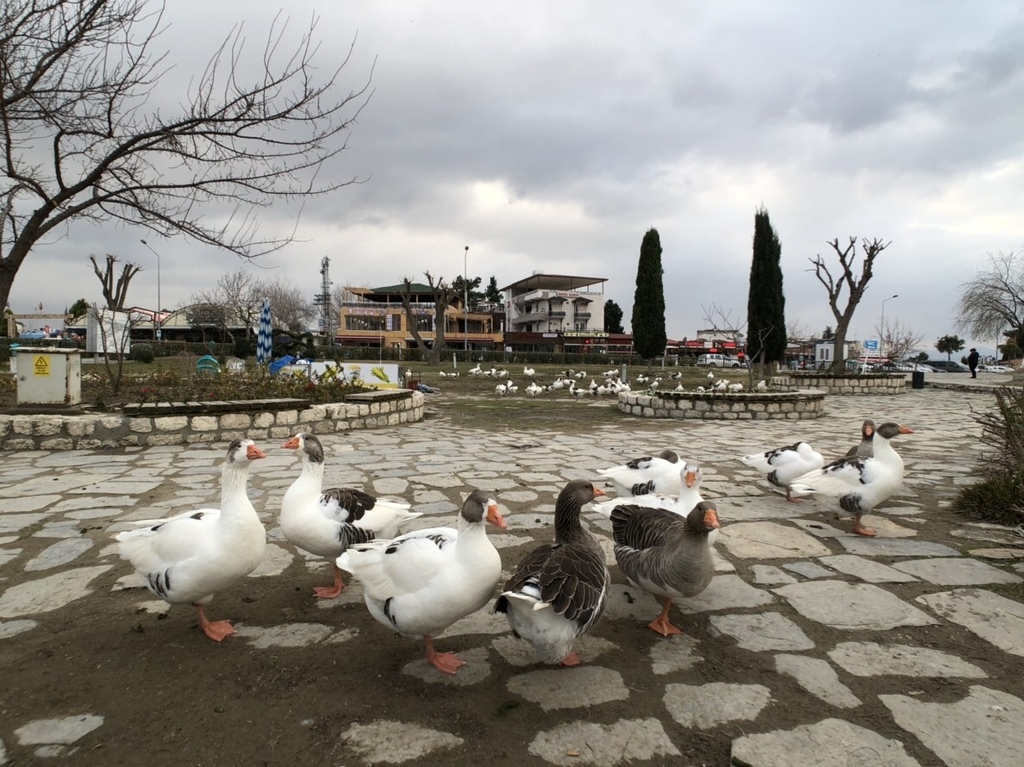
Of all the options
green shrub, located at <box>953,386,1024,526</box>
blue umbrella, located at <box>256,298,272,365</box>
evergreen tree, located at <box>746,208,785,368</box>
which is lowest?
green shrub, located at <box>953,386,1024,526</box>

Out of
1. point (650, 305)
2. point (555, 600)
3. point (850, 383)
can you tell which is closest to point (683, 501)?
point (555, 600)

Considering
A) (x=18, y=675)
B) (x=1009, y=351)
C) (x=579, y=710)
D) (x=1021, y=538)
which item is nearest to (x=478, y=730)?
(x=579, y=710)

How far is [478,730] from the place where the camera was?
2.09 meters

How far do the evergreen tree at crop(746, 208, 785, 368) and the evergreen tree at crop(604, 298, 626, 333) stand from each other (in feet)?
168

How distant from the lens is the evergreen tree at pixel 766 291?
94.1ft

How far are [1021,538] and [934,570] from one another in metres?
1.04

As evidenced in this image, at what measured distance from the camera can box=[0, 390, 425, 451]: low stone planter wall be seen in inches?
297

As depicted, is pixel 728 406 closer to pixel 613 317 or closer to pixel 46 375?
pixel 46 375

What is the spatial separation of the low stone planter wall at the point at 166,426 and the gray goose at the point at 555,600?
747cm

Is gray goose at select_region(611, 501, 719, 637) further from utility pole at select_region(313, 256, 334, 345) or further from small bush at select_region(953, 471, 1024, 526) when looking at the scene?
utility pole at select_region(313, 256, 334, 345)

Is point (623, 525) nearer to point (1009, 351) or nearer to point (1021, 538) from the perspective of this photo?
point (1021, 538)

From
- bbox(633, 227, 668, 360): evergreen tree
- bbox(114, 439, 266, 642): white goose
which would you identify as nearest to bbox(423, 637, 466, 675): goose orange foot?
bbox(114, 439, 266, 642): white goose

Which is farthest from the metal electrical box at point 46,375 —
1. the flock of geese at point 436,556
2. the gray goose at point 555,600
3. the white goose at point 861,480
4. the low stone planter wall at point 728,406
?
the low stone planter wall at point 728,406

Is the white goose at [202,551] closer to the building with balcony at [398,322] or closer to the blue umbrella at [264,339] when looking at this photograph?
the blue umbrella at [264,339]
